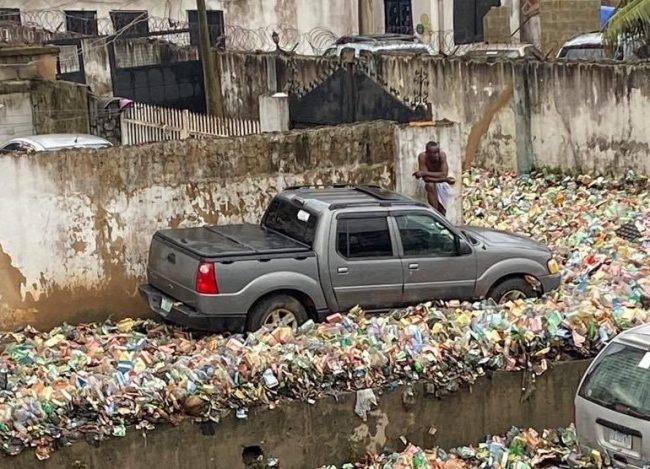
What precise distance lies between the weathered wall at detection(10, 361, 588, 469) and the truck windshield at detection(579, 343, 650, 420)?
189 cm

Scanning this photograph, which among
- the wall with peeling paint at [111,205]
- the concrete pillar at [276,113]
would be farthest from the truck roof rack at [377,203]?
the concrete pillar at [276,113]

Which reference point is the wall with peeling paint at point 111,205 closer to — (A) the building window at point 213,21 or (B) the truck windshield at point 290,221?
(B) the truck windshield at point 290,221

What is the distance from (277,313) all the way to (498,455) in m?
2.67

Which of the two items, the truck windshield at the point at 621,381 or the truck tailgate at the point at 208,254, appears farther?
the truck tailgate at the point at 208,254

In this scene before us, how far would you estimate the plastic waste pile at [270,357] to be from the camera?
9.23 m

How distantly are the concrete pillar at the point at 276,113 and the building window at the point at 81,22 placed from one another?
13.3m

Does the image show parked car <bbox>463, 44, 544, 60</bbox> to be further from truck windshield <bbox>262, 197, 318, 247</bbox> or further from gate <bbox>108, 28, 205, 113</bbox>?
truck windshield <bbox>262, 197, 318, 247</bbox>

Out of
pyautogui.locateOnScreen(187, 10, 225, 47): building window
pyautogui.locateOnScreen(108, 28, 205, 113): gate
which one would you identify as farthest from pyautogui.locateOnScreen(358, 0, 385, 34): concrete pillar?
pyautogui.locateOnScreen(108, 28, 205, 113): gate

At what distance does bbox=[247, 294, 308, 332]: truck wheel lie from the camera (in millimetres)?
11172

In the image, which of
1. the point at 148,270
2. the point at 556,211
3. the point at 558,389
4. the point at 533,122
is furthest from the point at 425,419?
the point at 533,122

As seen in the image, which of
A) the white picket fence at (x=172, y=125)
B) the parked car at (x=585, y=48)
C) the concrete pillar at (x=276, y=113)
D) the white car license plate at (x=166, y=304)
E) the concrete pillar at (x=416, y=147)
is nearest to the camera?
the white car license plate at (x=166, y=304)

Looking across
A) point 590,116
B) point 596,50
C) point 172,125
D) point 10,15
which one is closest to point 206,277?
point 172,125

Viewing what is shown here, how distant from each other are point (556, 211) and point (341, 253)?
6.38 meters

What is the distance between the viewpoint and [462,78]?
2031 centimetres
